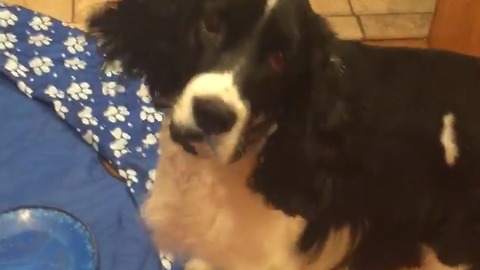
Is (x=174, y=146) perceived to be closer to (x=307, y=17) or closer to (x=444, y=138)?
(x=307, y=17)

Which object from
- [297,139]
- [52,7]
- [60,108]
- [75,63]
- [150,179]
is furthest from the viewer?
[52,7]

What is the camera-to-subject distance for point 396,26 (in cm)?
224

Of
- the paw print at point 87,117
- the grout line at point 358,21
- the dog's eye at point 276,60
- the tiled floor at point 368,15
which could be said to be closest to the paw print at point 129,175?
the paw print at point 87,117

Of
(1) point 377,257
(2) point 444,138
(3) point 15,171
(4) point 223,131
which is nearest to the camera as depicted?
(4) point 223,131

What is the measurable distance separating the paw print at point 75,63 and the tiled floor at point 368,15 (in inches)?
9.1

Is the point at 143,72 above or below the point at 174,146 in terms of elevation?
above

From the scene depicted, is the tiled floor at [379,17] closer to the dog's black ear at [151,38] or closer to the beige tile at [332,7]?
the beige tile at [332,7]

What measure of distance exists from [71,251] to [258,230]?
0.38m

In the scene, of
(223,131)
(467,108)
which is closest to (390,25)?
(467,108)

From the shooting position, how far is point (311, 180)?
1290mm

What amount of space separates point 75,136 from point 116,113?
0.33 feet

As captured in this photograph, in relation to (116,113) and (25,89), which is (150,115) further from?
(25,89)

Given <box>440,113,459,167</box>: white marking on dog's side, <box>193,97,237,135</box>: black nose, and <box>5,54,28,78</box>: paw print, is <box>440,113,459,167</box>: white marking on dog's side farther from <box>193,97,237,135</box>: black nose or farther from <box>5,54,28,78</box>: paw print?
<box>5,54,28,78</box>: paw print

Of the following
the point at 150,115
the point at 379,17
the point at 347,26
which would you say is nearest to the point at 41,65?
the point at 150,115
